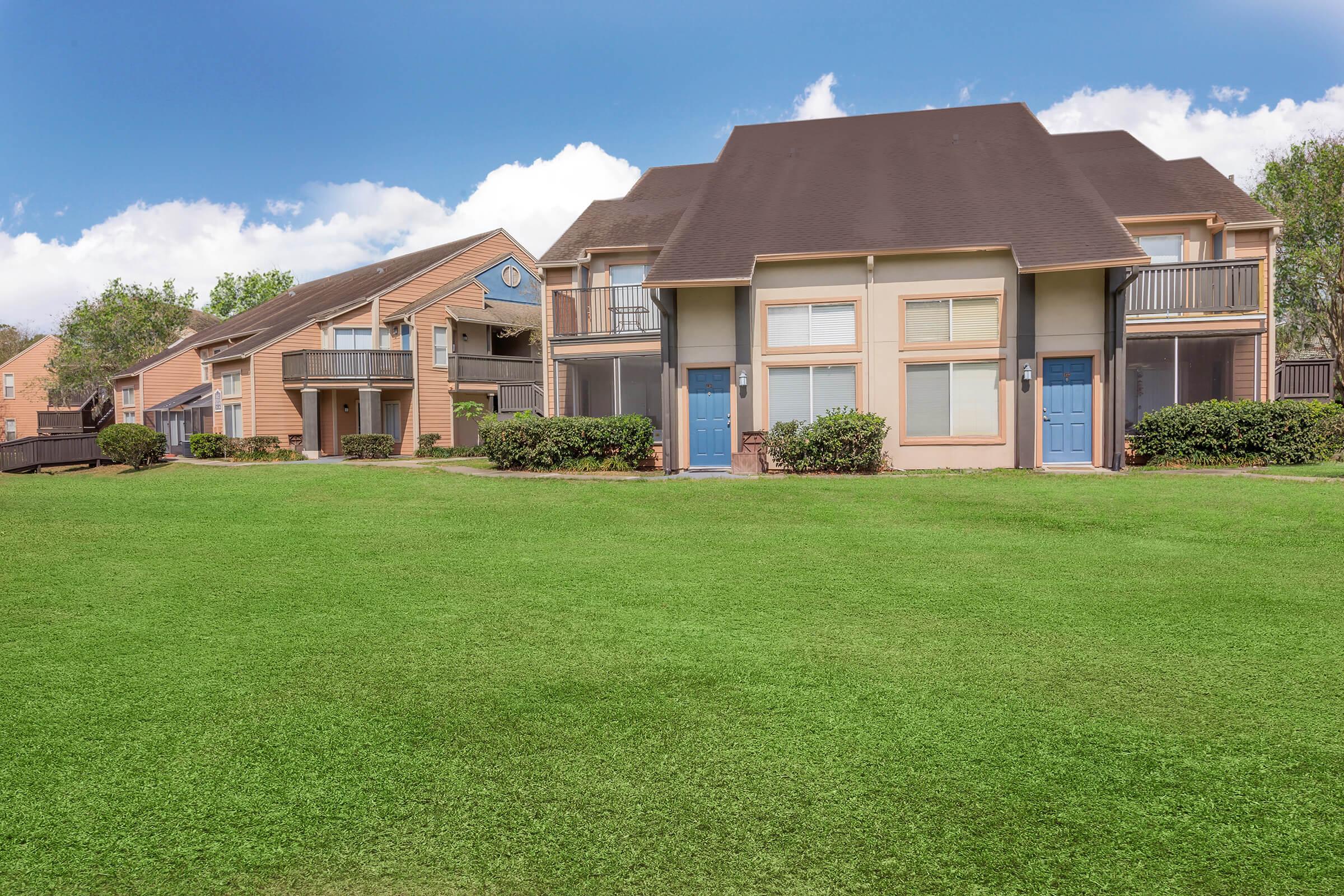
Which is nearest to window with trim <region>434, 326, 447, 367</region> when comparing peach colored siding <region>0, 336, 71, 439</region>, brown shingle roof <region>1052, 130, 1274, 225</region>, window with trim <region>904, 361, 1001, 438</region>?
window with trim <region>904, 361, 1001, 438</region>

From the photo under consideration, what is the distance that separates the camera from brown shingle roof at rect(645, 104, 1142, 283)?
56.2 ft

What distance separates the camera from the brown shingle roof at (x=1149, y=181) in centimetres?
1978

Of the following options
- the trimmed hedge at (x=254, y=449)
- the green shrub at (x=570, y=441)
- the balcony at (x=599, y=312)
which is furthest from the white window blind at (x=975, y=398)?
the trimmed hedge at (x=254, y=449)

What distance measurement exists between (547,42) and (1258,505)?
1774 centimetres

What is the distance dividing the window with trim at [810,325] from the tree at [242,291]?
54.0m

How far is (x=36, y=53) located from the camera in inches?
892

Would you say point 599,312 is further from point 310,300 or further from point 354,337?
point 310,300

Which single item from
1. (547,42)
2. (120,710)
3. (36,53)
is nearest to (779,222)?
(547,42)

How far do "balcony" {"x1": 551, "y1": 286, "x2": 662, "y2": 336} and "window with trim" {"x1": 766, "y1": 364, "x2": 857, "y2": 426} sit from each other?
462 centimetres

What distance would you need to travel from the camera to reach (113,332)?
1999 inches

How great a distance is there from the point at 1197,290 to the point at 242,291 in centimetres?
6268

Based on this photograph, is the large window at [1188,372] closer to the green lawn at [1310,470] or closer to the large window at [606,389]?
the green lawn at [1310,470]

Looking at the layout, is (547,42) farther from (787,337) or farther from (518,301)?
(518,301)

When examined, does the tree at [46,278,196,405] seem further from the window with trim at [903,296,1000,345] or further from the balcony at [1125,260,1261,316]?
the balcony at [1125,260,1261,316]
